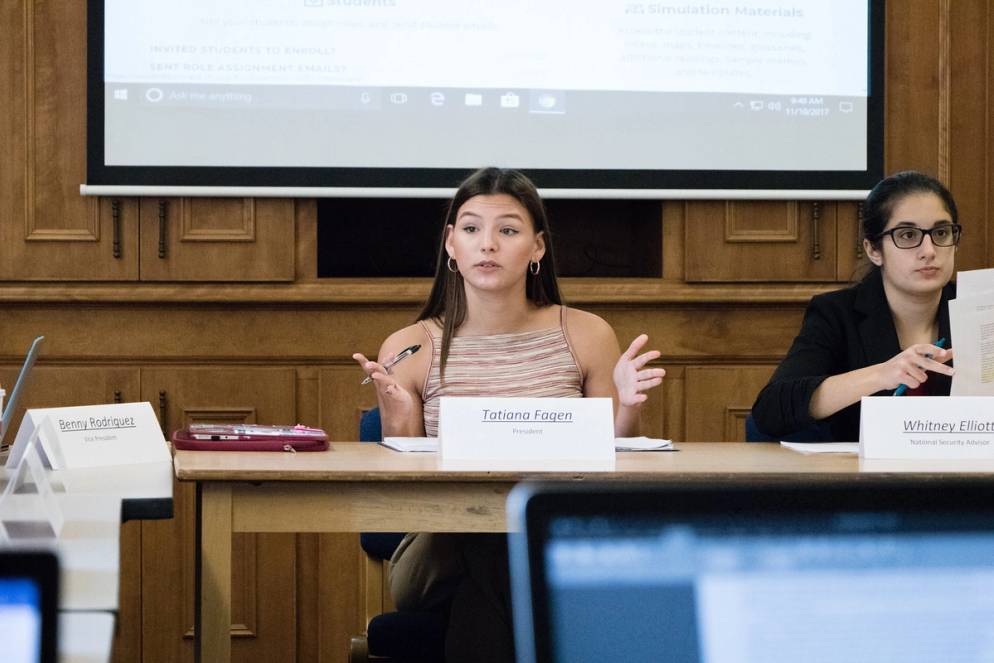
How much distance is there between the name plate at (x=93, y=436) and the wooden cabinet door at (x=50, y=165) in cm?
144

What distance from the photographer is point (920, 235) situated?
2.31 m

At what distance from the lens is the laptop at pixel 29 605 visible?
1.55 ft

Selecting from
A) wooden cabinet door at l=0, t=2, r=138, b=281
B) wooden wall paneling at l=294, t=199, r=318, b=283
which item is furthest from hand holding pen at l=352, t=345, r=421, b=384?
wooden cabinet door at l=0, t=2, r=138, b=281

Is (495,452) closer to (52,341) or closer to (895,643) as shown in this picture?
(895,643)

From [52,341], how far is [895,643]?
295cm

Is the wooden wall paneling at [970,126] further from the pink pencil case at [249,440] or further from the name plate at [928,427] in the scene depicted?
the pink pencil case at [249,440]

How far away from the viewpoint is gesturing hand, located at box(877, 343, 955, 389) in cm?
201

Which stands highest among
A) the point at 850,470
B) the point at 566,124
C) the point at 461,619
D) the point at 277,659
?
the point at 566,124

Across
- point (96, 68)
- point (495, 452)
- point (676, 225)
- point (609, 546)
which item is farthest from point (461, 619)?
point (96, 68)

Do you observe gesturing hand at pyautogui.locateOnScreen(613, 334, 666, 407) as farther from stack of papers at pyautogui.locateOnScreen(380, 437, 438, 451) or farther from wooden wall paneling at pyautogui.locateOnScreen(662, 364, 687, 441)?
wooden wall paneling at pyautogui.locateOnScreen(662, 364, 687, 441)

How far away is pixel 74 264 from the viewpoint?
3203 mm

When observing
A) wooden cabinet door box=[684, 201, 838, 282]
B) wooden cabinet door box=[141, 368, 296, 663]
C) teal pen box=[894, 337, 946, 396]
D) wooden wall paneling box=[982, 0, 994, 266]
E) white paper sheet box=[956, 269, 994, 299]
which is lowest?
wooden cabinet door box=[141, 368, 296, 663]

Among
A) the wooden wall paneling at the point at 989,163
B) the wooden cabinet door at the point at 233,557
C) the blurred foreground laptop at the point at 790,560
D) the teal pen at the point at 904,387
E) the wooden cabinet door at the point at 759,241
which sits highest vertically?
the wooden wall paneling at the point at 989,163

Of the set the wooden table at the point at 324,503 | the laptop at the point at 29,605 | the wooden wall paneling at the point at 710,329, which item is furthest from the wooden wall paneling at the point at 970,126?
the laptop at the point at 29,605
